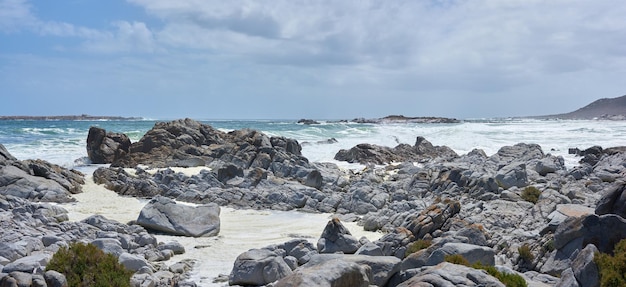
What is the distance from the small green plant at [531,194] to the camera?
65.4 ft

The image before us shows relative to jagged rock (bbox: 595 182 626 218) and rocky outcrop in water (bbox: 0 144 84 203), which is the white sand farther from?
jagged rock (bbox: 595 182 626 218)

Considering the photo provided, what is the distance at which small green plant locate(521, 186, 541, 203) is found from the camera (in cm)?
1992

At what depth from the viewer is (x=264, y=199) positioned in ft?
81.8

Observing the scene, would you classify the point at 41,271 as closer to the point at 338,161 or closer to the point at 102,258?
the point at 102,258

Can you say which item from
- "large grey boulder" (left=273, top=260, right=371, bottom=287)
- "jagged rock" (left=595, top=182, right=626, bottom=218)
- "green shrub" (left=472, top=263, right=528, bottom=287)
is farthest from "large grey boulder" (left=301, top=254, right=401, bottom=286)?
"jagged rock" (left=595, top=182, right=626, bottom=218)

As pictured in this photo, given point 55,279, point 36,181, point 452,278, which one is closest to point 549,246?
point 452,278

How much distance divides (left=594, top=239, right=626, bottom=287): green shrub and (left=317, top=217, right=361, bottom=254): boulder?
262 inches

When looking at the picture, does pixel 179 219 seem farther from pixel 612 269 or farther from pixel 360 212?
pixel 612 269

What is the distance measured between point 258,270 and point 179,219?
22.2 feet

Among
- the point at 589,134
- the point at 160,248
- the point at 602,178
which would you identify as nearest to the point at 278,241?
the point at 160,248

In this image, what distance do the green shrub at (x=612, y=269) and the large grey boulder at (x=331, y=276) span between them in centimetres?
390

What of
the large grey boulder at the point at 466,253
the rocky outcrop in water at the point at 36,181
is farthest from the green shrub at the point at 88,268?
the rocky outcrop in water at the point at 36,181

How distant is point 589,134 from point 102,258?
→ 237ft

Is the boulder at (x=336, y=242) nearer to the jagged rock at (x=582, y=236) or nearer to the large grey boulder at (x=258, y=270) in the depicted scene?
the large grey boulder at (x=258, y=270)
